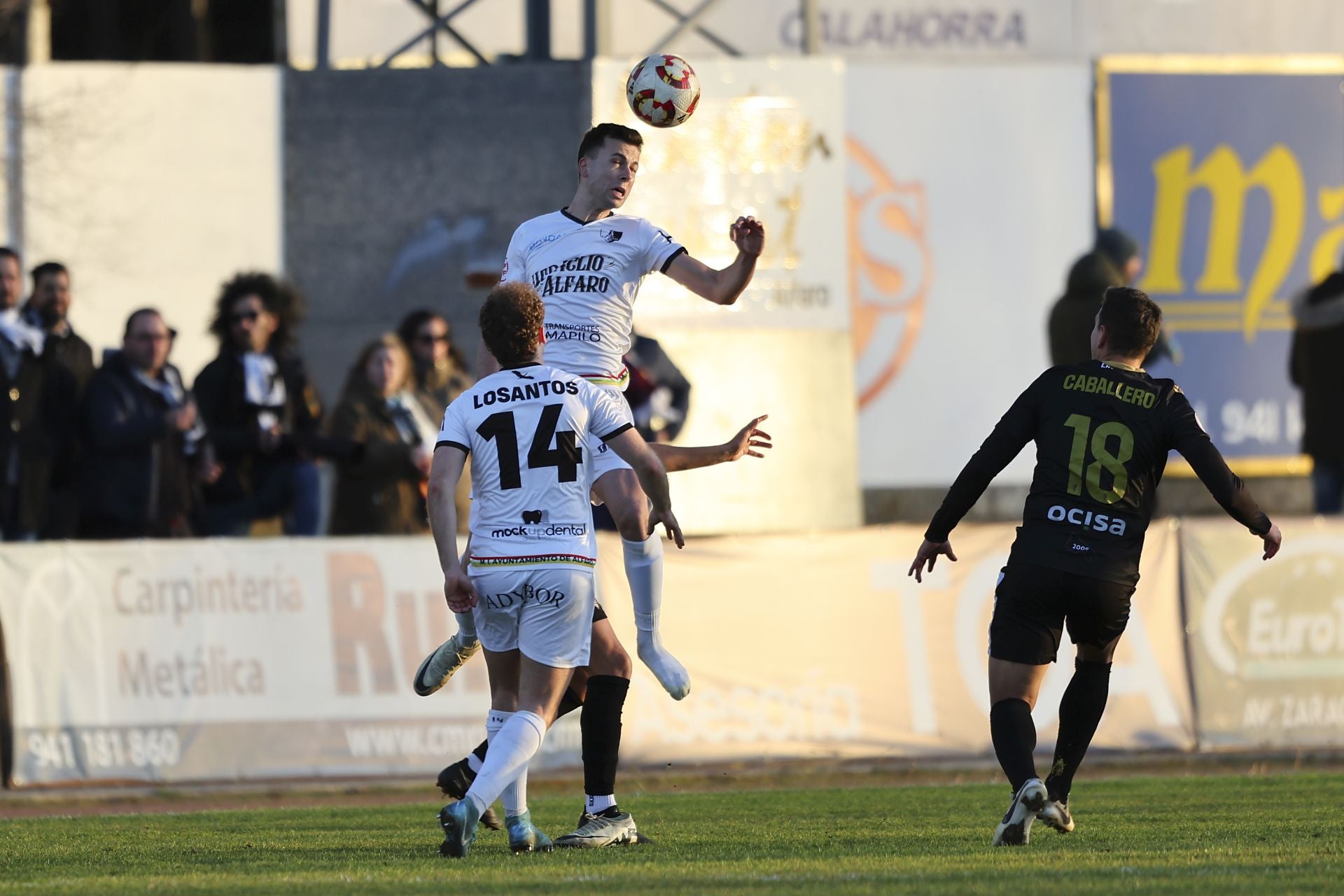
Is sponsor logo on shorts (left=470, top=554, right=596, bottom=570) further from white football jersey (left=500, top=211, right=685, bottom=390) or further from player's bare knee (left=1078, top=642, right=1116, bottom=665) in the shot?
player's bare knee (left=1078, top=642, right=1116, bottom=665)

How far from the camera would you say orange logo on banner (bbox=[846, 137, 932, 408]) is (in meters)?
21.3

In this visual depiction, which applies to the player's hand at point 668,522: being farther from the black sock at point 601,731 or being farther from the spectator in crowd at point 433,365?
the spectator in crowd at point 433,365

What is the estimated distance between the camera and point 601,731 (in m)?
9.20

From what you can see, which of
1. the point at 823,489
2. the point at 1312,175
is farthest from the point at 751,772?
the point at 1312,175

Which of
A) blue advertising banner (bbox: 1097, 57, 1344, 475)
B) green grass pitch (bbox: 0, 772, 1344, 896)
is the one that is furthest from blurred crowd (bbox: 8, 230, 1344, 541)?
blue advertising banner (bbox: 1097, 57, 1344, 475)

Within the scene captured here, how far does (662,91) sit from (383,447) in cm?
530

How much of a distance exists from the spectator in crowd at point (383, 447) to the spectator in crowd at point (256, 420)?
0.22 meters

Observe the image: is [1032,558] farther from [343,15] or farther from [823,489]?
[343,15]

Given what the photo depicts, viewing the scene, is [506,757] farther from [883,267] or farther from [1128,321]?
[883,267]

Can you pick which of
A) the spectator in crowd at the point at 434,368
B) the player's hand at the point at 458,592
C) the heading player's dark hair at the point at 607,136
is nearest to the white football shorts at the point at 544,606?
the player's hand at the point at 458,592

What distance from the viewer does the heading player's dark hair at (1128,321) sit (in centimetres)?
896

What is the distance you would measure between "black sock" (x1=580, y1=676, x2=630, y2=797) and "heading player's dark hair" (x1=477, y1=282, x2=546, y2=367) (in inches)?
60.4

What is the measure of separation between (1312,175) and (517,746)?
1619 centimetres

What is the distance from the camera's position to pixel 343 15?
20.1m
